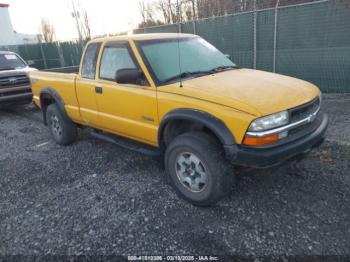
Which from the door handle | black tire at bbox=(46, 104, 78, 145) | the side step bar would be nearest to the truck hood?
the side step bar

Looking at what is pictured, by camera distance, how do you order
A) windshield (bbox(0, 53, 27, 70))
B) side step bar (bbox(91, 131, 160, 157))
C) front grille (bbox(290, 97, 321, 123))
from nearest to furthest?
front grille (bbox(290, 97, 321, 123)) → side step bar (bbox(91, 131, 160, 157)) → windshield (bbox(0, 53, 27, 70))

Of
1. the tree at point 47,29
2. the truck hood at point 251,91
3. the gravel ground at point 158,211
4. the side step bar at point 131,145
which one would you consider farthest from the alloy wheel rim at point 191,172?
the tree at point 47,29

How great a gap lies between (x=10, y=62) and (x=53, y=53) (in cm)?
978

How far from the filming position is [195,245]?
2.86 m

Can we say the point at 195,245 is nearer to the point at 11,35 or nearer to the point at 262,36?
the point at 262,36

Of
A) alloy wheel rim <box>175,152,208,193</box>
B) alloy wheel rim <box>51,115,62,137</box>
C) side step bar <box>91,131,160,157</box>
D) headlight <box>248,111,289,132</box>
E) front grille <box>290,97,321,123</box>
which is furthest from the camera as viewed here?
alloy wheel rim <box>51,115,62,137</box>

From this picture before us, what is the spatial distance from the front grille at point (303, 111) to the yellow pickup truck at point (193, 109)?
0.04ft

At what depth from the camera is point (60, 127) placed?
5.57 m

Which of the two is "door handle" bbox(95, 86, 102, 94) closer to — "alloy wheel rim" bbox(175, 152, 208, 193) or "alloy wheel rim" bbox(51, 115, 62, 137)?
"alloy wheel rim" bbox(51, 115, 62, 137)

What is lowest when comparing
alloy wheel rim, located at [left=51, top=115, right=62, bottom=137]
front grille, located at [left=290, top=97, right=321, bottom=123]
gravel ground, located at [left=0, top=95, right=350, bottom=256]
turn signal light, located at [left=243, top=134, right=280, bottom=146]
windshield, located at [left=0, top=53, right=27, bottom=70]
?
gravel ground, located at [left=0, top=95, right=350, bottom=256]

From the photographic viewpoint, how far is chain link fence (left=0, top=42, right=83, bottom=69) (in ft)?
55.7

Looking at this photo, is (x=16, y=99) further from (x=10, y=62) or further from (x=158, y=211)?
(x=158, y=211)

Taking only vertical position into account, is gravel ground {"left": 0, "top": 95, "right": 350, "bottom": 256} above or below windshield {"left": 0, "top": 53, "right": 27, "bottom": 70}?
below

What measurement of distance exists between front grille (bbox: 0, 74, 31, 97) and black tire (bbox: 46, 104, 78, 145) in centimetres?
335
